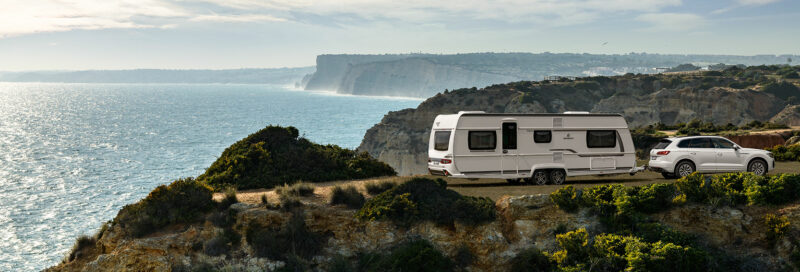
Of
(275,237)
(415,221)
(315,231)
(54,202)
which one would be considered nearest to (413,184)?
(415,221)

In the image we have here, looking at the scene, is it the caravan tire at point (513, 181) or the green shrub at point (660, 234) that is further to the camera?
the caravan tire at point (513, 181)

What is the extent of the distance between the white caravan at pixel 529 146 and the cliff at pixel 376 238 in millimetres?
2632

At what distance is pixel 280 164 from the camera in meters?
21.7

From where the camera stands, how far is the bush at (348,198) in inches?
667

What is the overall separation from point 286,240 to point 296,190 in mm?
2343

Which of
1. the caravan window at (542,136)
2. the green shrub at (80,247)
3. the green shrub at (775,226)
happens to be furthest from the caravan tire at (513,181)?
the green shrub at (80,247)

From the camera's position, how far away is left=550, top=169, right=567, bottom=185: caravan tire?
65.4 feet

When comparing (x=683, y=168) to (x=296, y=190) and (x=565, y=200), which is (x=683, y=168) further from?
(x=296, y=190)

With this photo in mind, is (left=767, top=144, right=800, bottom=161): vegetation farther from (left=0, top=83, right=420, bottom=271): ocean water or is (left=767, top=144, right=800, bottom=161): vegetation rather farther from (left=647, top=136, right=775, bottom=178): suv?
(left=0, top=83, right=420, bottom=271): ocean water

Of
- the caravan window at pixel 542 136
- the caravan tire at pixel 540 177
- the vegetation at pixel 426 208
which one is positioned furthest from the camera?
the caravan tire at pixel 540 177

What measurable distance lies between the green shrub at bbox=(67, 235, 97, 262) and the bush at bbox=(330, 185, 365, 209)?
701 cm

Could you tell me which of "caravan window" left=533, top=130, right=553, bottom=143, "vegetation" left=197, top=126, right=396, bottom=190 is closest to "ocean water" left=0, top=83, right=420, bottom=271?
"vegetation" left=197, top=126, right=396, bottom=190

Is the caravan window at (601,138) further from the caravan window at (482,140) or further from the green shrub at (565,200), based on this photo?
the green shrub at (565,200)

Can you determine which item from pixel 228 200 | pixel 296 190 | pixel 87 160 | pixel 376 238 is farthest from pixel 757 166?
pixel 87 160
